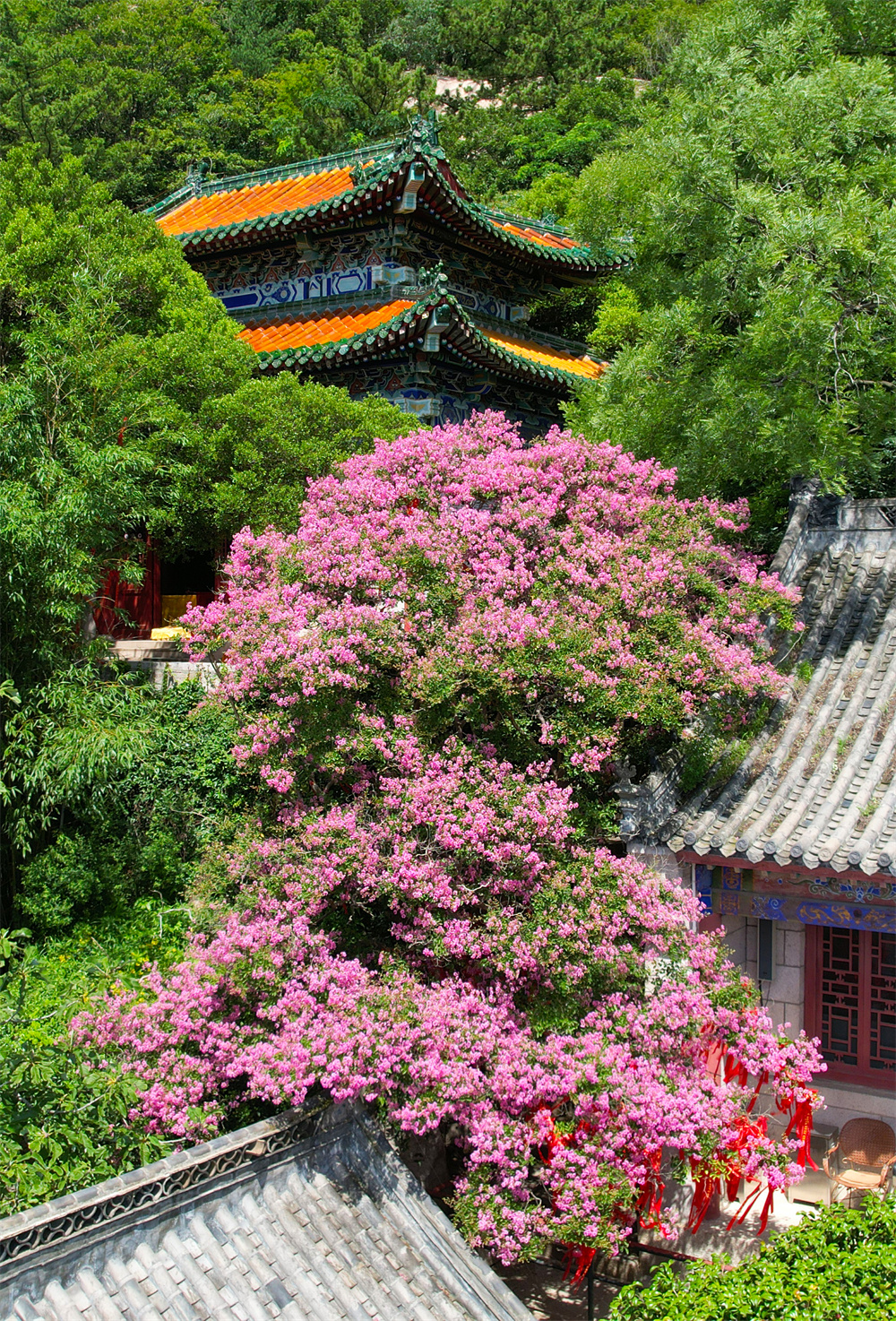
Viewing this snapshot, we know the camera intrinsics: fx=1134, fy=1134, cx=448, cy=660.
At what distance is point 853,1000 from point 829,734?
2013mm

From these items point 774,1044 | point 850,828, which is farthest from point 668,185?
point 774,1044

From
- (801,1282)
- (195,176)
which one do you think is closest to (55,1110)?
(801,1282)

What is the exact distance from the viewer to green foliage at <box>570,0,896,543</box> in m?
9.31

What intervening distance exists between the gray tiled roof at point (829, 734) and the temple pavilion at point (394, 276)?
5814 millimetres

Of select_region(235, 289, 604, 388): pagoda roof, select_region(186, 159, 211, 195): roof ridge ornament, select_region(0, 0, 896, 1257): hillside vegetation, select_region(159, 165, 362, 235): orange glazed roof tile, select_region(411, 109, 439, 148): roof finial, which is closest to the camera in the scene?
select_region(0, 0, 896, 1257): hillside vegetation

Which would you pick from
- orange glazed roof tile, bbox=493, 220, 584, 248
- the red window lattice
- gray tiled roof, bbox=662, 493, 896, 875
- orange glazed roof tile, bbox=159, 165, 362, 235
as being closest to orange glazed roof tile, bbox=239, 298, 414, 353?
orange glazed roof tile, bbox=159, 165, 362, 235

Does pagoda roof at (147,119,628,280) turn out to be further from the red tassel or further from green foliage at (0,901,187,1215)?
the red tassel

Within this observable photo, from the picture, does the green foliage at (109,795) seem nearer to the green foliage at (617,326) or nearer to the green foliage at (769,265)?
the green foliage at (769,265)

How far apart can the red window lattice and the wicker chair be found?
327 millimetres

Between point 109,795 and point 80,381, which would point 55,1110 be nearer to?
point 109,795

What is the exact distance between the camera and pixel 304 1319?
203 inches

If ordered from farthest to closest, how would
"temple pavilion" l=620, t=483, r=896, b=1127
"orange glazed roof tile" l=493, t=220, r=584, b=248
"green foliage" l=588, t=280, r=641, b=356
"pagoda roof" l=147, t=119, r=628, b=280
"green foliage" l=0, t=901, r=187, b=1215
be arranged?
"orange glazed roof tile" l=493, t=220, r=584, b=248, "green foliage" l=588, t=280, r=641, b=356, "pagoda roof" l=147, t=119, r=628, b=280, "temple pavilion" l=620, t=483, r=896, b=1127, "green foliage" l=0, t=901, r=187, b=1215

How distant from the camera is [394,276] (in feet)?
50.6

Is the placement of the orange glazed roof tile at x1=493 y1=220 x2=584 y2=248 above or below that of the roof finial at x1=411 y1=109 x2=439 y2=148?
below
